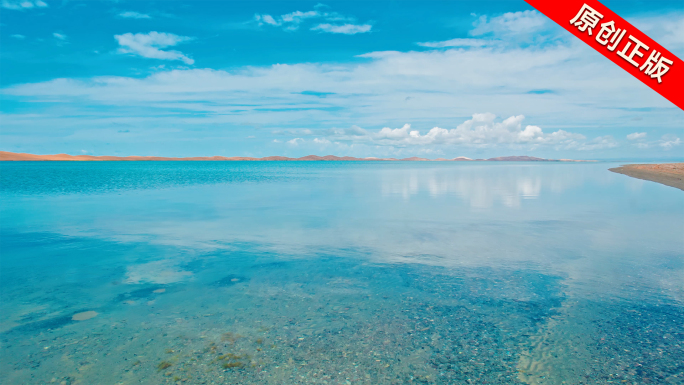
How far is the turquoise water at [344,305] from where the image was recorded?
4.84m

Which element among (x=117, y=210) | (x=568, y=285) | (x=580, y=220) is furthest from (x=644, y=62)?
(x=117, y=210)

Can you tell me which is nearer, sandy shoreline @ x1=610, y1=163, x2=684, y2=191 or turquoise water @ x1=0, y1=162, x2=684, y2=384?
turquoise water @ x1=0, y1=162, x2=684, y2=384

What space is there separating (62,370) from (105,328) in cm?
109

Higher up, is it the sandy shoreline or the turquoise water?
the sandy shoreline

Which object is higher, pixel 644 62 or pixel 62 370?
pixel 644 62

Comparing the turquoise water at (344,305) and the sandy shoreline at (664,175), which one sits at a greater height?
the sandy shoreline at (664,175)

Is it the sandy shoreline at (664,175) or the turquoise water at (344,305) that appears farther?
the sandy shoreline at (664,175)

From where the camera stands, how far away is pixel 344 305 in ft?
21.8

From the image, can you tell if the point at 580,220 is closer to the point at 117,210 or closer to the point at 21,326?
the point at 21,326

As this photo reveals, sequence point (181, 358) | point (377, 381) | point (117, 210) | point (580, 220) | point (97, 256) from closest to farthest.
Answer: point (377, 381) → point (181, 358) → point (97, 256) → point (580, 220) → point (117, 210)

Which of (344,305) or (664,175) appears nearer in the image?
(344,305)

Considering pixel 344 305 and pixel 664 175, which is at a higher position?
pixel 664 175

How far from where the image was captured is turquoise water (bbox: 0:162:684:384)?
15.9ft

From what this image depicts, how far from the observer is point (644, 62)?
29.0 ft
